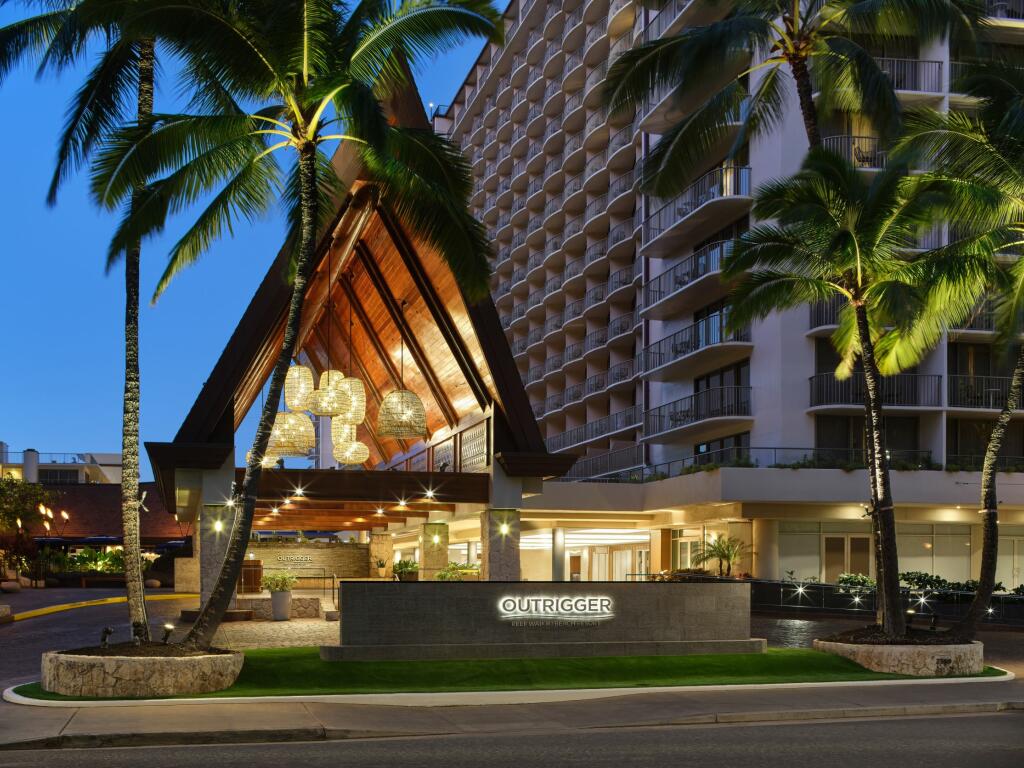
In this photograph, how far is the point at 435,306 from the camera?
31.2 metres

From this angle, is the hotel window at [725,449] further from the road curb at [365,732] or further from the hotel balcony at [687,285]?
the road curb at [365,732]

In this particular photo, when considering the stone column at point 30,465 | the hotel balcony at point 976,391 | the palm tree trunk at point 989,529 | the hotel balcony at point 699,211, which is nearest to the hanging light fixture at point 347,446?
the hotel balcony at point 699,211

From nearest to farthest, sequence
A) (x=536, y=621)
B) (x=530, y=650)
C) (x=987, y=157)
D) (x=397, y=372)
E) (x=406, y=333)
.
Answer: (x=530, y=650) → (x=536, y=621) → (x=987, y=157) → (x=406, y=333) → (x=397, y=372)

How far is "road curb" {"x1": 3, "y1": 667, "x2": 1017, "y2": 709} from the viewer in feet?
55.7

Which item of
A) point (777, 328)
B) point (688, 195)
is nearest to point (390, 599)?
point (777, 328)

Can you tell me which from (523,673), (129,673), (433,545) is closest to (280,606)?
(433,545)

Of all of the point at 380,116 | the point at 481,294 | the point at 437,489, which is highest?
the point at 380,116

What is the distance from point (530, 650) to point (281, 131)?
1057 centimetres

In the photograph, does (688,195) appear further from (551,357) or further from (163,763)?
(163,763)

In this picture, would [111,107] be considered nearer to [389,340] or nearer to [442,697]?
[442,697]

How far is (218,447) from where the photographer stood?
27.6 meters

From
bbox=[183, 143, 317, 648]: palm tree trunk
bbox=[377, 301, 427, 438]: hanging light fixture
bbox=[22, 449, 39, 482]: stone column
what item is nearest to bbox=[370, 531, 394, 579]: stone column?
bbox=[377, 301, 427, 438]: hanging light fixture

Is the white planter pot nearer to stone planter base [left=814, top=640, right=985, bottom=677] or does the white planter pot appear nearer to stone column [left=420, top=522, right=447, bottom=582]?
stone column [left=420, top=522, right=447, bottom=582]

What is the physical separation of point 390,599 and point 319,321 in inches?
865
